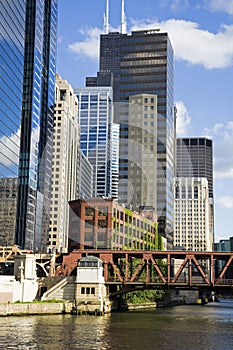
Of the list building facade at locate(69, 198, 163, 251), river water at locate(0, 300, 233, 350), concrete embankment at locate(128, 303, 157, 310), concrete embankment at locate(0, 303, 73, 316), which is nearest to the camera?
river water at locate(0, 300, 233, 350)

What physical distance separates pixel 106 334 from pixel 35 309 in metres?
30.6

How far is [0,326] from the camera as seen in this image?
78.6 metres

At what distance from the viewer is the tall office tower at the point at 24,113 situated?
155875 mm

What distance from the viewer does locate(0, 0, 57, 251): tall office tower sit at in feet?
511

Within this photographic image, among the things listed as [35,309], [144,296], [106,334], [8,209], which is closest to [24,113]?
[8,209]

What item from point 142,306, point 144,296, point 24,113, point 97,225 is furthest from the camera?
point 24,113

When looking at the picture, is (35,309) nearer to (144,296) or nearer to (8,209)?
(144,296)

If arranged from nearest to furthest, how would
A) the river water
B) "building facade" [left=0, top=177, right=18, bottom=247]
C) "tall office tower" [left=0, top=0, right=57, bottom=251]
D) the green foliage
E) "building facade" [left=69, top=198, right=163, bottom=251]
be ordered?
the river water → the green foliage → "tall office tower" [left=0, top=0, right=57, bottom=251] → "building facade" [left=0, top=177, right=18, bottom=247] → "building facade" [left=69, top=198, right=163, bottom=251]

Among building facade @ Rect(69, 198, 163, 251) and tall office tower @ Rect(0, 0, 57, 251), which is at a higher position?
tall office tower @ Rect(0, 0, 57, 251)

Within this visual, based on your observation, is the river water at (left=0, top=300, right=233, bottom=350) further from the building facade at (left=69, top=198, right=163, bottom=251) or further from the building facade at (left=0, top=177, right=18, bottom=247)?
the building facade at (left=69, top=198, right=163, bottom=251)

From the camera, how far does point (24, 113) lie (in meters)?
188

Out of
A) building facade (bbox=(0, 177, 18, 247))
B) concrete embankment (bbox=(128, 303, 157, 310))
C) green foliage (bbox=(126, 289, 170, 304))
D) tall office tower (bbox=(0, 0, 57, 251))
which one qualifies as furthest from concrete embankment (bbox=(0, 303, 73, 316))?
tall office tower (bbox=(0, 0, 57, 251))

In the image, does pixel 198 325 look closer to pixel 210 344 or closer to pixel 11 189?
pixel 210 344

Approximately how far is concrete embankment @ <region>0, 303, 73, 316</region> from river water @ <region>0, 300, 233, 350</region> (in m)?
3.12
